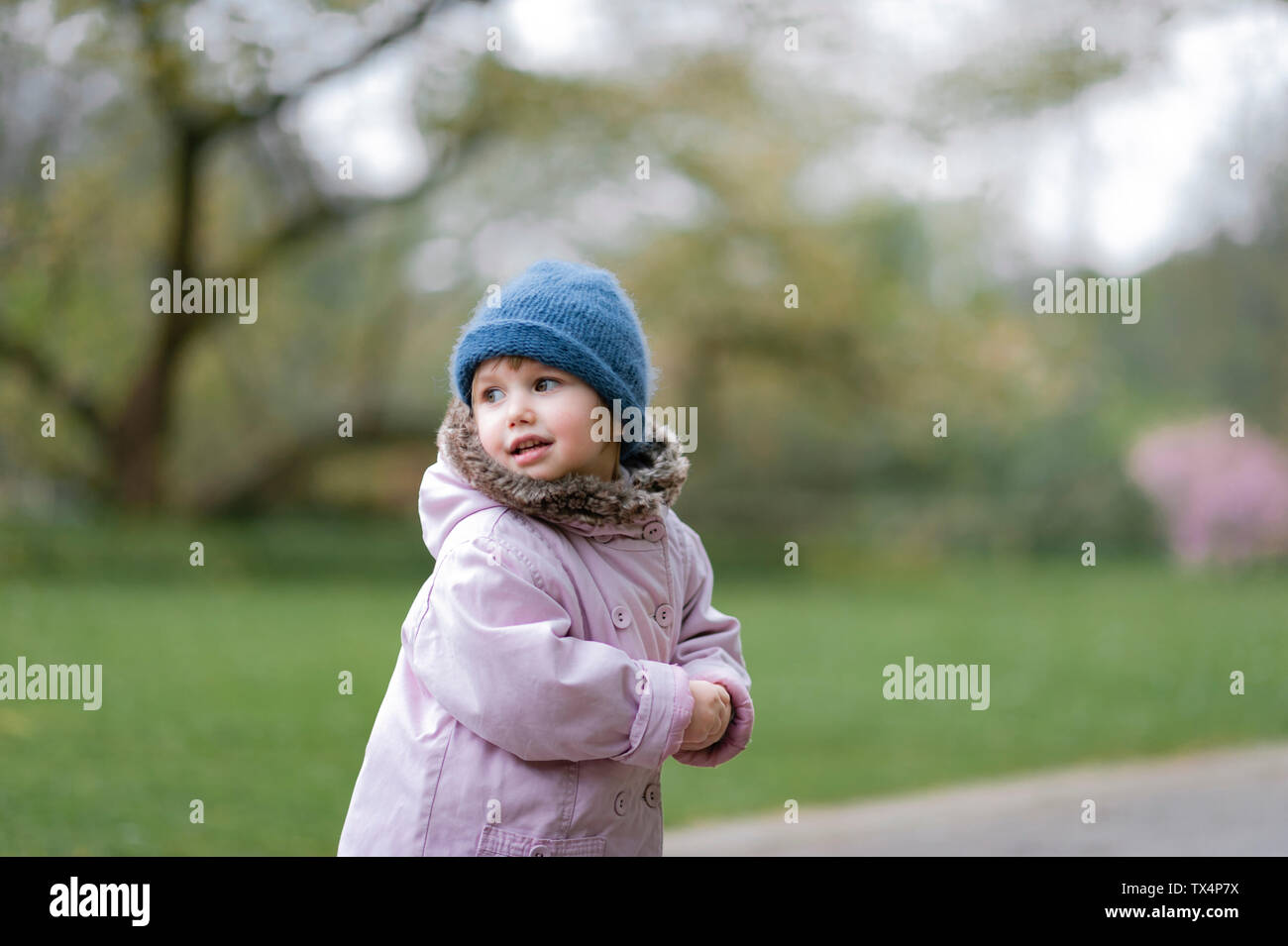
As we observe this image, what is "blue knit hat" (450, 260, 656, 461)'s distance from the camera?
1.90m

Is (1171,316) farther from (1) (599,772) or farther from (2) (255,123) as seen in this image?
(1) (599,772)

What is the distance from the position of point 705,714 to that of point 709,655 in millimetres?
224

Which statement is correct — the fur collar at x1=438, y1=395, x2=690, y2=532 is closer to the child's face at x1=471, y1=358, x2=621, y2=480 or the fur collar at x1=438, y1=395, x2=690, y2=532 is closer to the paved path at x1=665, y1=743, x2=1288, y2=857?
the child's face at x1=471, y1=358, x2=621, y2=480

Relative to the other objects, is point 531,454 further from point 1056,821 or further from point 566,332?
point 1056,821

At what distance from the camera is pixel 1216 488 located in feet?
50.3

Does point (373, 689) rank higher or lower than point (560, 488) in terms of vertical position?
lower

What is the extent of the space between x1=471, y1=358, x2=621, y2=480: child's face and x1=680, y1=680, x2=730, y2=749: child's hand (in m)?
0.35

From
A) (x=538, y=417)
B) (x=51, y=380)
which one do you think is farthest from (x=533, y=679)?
(x=51, y=380)

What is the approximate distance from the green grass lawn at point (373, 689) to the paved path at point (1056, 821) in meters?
0.31

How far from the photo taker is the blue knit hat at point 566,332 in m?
1.90

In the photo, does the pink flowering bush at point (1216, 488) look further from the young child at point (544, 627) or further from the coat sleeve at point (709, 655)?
the young child at point (544, 627)

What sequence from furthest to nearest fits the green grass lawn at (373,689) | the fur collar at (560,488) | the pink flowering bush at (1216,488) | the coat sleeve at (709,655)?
the pink flowering bush at (1216,488) < the green grass lawn at (373,689) < the coat sleeve at (709,655) < the fur collar at (560,488)

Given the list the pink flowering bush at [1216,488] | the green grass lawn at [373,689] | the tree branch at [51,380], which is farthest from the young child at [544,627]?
the pink flowering bush at [1216,488]

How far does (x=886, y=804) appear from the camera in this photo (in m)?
4.88
